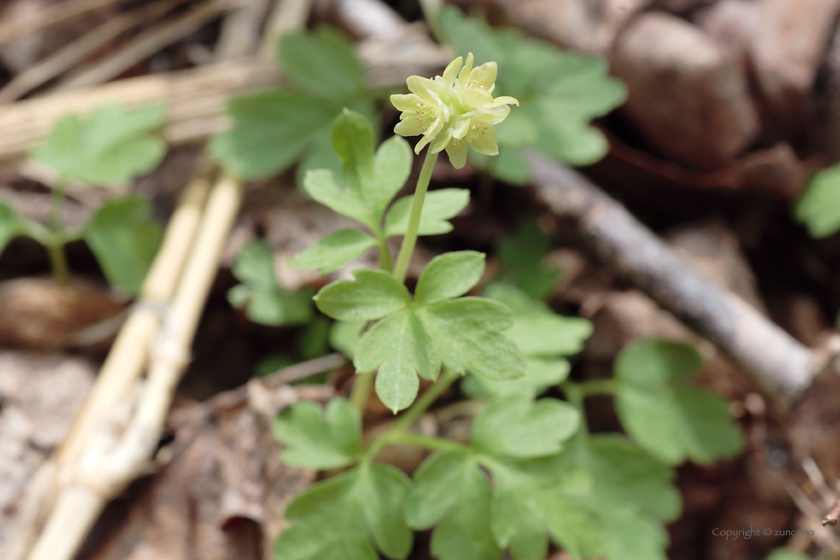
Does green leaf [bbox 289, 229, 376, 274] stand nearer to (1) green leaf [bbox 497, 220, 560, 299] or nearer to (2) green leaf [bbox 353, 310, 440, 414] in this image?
(2) green leaf [bbox 353, 310, 440, 414]

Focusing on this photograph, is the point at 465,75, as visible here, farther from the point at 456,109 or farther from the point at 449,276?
the point at 449,276

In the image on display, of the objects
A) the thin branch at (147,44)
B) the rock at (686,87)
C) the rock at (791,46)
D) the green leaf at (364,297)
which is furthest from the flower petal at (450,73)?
the thin branch at (147,44)

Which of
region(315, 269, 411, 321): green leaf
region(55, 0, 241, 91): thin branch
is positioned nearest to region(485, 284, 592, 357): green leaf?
region(315, 269, 411, 321): green leaf

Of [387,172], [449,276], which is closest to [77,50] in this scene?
[387,172]

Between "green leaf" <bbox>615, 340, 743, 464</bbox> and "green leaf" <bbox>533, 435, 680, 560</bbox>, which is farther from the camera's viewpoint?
"green leaf" <bbox>615, 340, 743, 464</bbox>

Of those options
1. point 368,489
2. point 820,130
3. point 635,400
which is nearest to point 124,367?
point 368,489

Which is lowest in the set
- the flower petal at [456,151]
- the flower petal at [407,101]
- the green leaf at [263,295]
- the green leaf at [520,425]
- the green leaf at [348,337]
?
the green leaf at [263,295]

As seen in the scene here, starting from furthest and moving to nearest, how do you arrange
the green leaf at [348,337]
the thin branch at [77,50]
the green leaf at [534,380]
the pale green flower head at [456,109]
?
1. the thin branch at [77,50]
2. the green leaf at [348,337]
3. the green leaf at [534,380]
4. the pale green flower head at [456,109]

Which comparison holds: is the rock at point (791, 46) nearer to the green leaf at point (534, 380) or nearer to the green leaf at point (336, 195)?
the green leaf at point (534, 380)
